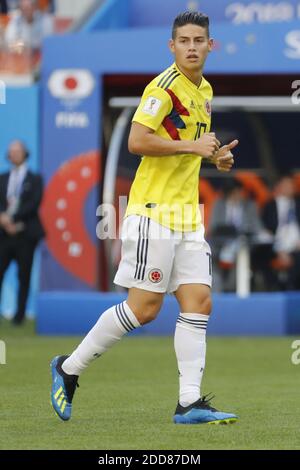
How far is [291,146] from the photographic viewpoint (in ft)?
77.5

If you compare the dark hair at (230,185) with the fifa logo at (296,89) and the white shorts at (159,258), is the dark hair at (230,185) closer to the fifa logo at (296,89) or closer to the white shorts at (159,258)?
the fifa logo at (296,89)

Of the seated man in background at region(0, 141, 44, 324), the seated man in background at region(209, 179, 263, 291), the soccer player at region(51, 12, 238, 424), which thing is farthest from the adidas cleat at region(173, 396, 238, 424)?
the seated man in background at region(209, 179, 263, 291)

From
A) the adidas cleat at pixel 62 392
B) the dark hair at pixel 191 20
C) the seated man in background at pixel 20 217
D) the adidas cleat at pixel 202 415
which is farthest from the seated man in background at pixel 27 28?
the adidas cleat at pixel 202 415

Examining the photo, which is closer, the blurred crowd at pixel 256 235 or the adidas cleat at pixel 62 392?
the adidas cleat at pixel 62 392

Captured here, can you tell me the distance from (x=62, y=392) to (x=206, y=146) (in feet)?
5.29

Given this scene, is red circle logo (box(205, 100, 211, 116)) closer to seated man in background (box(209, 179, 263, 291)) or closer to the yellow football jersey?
the yellow football jersey

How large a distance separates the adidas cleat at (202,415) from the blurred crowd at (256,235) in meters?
11.7

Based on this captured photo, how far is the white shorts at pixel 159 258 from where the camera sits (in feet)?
23.9

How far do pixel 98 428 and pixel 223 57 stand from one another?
35.6ft

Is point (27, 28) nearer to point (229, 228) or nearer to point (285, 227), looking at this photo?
point (229, 228)

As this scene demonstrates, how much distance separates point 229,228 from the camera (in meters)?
19.3

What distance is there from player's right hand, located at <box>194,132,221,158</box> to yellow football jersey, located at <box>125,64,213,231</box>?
0.78 ft
